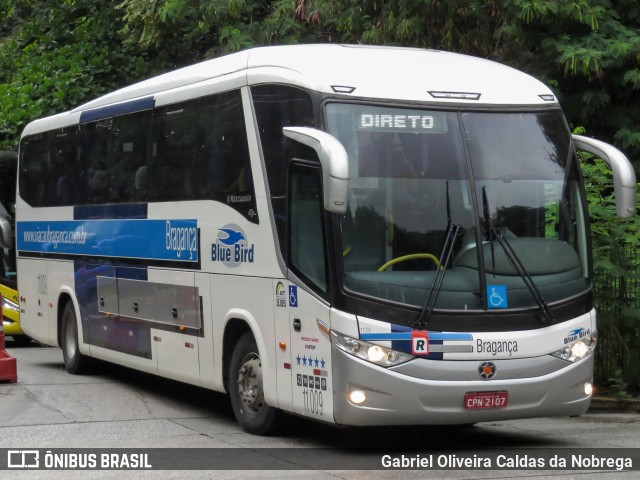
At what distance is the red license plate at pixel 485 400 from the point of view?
31.3 feet

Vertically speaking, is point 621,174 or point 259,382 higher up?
point 621,174

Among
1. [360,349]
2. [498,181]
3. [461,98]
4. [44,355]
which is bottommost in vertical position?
[44,355]

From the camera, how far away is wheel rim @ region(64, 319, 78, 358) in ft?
54.6

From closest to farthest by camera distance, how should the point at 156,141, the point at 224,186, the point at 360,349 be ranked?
1. the point at 360,349
2. the point at 224,186
3. the point at 156,141

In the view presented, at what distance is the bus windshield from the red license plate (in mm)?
682

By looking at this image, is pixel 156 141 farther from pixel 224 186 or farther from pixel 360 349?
pixel 360 349

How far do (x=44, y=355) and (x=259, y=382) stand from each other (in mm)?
10078

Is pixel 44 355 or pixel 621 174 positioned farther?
pixel 44 355

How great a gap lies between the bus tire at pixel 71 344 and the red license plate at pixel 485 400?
8094 mm

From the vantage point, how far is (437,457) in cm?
983

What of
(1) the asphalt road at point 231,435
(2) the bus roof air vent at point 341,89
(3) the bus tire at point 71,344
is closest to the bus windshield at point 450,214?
(2) the bus roof air vent at point 341,89

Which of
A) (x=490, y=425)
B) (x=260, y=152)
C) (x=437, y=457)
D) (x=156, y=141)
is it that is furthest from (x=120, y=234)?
(x=437, y=457)

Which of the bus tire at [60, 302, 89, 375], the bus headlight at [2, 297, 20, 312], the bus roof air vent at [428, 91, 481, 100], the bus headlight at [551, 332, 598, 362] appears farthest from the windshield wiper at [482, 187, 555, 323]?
the bus headlight at [2, 297, 20, 312]

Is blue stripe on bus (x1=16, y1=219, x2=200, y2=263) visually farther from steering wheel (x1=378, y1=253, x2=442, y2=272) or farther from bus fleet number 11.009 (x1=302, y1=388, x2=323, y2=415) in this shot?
steering wheel (x1=378, y1=253, x2=442, y2=272)
